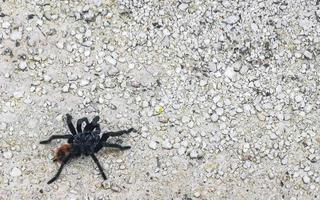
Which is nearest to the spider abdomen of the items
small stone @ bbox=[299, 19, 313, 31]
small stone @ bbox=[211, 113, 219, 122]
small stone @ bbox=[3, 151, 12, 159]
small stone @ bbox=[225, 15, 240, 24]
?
small stone @ bbox=[3, 151, 12, 159]

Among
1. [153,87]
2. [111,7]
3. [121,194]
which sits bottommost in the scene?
[121,194]

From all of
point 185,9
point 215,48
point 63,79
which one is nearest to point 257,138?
point 215,48

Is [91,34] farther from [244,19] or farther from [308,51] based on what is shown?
[308,51]

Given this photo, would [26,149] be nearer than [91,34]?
Yes

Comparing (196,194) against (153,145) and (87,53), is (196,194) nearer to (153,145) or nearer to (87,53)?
(153,145)

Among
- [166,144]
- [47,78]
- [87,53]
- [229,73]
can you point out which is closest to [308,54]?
[229,73]

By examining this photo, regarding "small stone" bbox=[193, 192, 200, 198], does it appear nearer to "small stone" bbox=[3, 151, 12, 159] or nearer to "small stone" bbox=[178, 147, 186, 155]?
"small stone" bbox=[178, 147, 186, 155]
